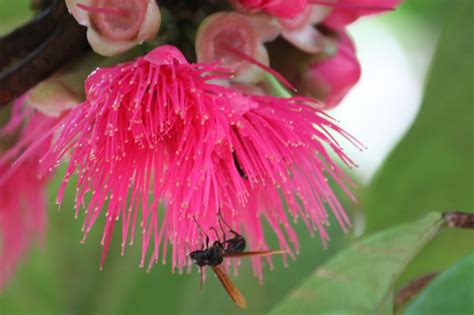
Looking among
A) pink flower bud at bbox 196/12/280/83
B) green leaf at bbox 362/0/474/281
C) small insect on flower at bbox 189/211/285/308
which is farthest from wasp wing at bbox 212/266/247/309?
green leaf at bbox 362/0/474/281

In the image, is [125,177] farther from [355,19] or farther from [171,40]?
[355,19]

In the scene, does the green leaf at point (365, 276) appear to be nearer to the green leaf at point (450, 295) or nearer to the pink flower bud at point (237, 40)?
the green leaf at point (450, 295)

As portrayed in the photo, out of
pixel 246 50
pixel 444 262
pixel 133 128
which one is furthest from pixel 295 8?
pixel 444 262

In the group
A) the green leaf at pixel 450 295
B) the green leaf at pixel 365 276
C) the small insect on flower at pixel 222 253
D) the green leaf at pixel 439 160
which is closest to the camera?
the green leaf at pixel 450 295

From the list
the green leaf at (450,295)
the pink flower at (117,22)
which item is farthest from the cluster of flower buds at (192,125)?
the green leaf at (450,295)

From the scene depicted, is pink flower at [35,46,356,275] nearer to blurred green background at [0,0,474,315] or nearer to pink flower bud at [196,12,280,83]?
pink flower bud at [196,12,280,83]

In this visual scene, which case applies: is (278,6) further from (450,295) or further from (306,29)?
(450,295)
